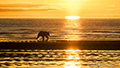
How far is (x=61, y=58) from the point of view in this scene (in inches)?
679

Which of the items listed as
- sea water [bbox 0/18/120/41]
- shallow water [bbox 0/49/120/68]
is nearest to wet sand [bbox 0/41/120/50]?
shallow water [bbox 0/49/120/68]

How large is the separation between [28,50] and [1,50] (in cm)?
257

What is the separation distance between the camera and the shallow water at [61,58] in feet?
46.9

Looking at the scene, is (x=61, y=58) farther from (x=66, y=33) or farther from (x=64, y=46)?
(x=66, y=33)

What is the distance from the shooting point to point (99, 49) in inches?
834

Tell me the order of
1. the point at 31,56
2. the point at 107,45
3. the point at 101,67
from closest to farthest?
the point at 101,67 → the point at 31,56 → the point at 107,45

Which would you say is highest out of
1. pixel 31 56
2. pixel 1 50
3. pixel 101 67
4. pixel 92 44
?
pixel 92 44

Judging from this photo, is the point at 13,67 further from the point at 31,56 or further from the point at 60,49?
the point at 60,49

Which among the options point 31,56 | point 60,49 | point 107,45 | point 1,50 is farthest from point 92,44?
point 1,50

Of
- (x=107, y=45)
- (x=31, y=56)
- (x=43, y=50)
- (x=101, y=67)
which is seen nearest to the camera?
(x=101, y=67)

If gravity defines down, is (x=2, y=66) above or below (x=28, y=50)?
below

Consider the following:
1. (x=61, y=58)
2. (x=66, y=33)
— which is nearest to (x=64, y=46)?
(x=61, y=58)

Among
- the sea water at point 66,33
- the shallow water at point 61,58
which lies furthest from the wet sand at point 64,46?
the sea water at point 66,33

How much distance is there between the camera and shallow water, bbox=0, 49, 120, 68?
→ 14304mm
